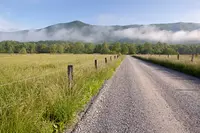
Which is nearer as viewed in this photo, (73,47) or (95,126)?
(95,126)

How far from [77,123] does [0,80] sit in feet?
8.11

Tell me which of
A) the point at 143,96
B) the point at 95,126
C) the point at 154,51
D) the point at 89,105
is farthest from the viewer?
the point at 154,51

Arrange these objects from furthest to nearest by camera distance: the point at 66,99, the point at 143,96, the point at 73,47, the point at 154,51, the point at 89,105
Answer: the point at 73,47, the point at 154,51, the point at 143,96, the point at 89,105, the point at 66,99

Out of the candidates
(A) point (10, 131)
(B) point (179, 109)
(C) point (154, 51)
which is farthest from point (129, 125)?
(C) point (154, 51)

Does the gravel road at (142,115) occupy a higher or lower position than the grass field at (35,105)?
lower

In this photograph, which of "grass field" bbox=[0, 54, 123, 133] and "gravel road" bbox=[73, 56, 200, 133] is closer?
"grass field" bbox=[0, 54, 123, 133]

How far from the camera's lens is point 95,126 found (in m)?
4.68

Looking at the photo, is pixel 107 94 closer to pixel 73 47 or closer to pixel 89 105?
pixel 89 105

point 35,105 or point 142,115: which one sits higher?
point 35,105

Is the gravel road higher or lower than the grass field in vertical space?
lower

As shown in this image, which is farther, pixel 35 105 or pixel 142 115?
pixel 142 115

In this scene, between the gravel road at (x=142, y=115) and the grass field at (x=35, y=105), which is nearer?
the grass field at (x=35, y=105)

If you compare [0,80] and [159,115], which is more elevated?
[0,80]

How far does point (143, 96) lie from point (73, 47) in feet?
505
